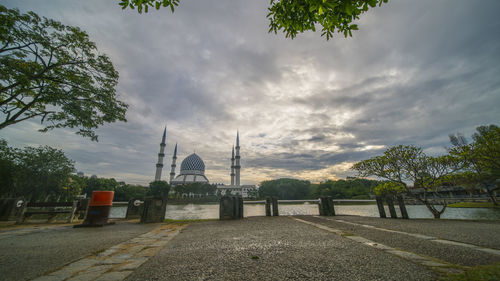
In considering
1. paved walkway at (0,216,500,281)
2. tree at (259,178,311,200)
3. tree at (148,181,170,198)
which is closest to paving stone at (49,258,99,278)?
paved walkway at (0,216,500,281)

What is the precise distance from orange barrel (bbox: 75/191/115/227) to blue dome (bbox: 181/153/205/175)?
88.3 m

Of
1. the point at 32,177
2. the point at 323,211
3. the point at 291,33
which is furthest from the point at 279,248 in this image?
the point at 32,177

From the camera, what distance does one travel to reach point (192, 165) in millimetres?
91625

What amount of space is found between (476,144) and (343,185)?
5302cm

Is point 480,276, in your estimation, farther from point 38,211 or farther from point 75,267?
point 38,211

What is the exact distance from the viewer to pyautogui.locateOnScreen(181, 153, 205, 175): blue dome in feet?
301

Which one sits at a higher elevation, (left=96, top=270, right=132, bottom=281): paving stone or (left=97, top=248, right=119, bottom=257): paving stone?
(left=96, top=270, right=132, bottom=281): paving stone

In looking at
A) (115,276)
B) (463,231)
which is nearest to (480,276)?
(115,276)

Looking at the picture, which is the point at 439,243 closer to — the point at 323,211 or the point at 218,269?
the point at 218,269

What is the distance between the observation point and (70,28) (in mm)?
8148

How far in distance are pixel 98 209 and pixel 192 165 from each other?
291ft

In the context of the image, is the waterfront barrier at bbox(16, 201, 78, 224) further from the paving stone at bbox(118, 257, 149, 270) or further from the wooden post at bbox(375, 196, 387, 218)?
the wooden post at bbox(375, 196, 387, 218)

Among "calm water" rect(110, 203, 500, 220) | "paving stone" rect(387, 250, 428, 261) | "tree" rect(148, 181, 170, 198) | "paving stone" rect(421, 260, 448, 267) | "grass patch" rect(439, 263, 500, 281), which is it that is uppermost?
"tree" rect(148, 181, 170, 198)

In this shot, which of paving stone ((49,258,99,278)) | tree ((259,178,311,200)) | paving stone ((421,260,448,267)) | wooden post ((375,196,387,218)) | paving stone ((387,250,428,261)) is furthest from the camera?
tree ((259,178,311,200))
